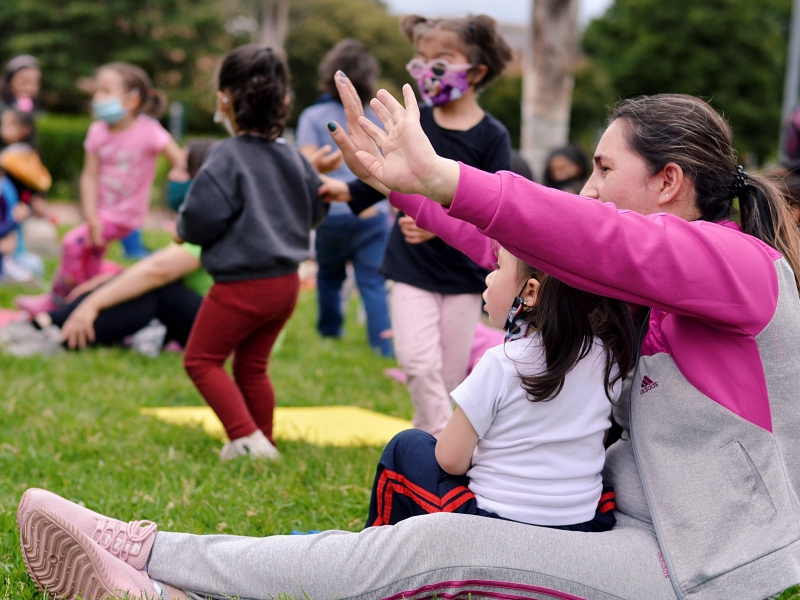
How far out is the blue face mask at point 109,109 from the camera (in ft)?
23.6

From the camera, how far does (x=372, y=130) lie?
2055mm

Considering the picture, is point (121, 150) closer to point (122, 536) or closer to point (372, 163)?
point (122, 536)

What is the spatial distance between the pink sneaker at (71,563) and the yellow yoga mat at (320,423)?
181 centimetres

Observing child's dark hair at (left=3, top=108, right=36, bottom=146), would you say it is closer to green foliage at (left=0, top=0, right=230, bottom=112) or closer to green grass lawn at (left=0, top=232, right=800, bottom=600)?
green grass lawn at (left=0, top=232, right=800, bottom=600)

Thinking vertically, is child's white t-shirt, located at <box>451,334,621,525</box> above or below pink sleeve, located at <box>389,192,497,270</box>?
below

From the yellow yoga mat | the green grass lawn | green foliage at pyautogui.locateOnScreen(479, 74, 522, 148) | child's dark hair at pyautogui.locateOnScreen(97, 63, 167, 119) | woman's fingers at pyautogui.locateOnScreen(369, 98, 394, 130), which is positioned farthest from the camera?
green foliage at pyautogui.locateOnScreen(479, 74, 522, 148)

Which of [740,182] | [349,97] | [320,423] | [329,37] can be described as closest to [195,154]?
[320,423]

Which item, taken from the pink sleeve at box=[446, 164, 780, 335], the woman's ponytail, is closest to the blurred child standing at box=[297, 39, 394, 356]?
the woman's ponytail

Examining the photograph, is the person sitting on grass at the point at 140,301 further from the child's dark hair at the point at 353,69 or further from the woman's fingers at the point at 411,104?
the woman's fingers at the point at 411,104

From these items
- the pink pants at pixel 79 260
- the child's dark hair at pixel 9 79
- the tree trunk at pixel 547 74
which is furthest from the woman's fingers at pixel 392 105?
the child's dark hair at pixel 9 79

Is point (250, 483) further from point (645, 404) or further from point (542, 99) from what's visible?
point (542, 99)

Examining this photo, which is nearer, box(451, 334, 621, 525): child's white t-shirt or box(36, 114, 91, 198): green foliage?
box(451, 334, 621, 525): child's white t-shirt

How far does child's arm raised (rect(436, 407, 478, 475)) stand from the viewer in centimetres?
218

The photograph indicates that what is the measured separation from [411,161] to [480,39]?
223 centimetres
